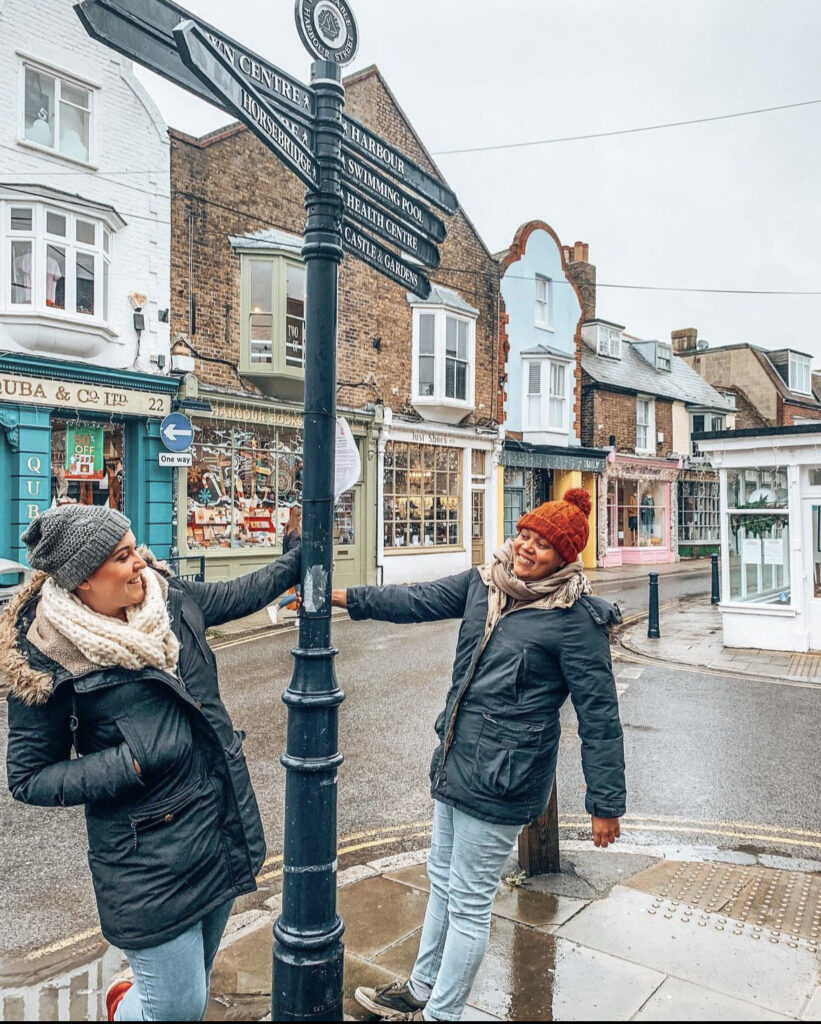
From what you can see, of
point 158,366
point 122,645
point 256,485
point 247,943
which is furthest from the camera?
point 256,485

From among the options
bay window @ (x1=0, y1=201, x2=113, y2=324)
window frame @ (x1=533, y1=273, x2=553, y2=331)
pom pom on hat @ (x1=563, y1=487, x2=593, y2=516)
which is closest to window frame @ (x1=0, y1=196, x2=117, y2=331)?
bay window @ (x1=0, y1=201, x2=113, y2=324)

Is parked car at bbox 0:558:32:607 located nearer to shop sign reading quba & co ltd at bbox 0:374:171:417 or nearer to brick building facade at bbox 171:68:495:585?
shop sign reading quba & co ltd at bbox 0:374:171:417

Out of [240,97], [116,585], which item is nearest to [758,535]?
[240,97]

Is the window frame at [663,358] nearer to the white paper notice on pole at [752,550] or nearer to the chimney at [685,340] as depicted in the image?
the chimney at [685,340]

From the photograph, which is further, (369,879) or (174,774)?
→ (369,879)

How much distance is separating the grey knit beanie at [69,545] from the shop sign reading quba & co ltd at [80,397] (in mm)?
11823

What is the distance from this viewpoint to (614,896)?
4113 millimetres

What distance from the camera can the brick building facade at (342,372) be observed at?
621 inches

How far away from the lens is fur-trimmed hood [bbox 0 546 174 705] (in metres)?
2.10

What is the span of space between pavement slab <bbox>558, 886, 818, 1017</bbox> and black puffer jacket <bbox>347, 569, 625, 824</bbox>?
1067 mm

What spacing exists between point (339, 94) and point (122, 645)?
7.58ft

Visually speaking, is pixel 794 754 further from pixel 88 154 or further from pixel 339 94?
pixel 88 154

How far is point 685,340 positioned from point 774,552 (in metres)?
29.9

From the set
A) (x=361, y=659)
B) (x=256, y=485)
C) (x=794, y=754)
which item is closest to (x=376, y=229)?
(x=794, y=754)
